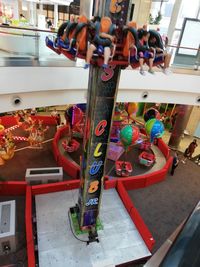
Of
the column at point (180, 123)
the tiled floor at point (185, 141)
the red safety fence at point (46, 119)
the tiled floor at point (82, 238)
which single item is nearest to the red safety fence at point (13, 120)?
the red safety fence at point (46, 119)

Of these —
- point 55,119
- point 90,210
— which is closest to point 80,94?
point 90,210

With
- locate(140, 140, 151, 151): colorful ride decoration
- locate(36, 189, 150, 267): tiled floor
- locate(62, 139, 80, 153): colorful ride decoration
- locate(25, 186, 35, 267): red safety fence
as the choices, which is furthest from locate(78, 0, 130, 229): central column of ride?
locate(140, 140, 151, 151): colorful ride decoration

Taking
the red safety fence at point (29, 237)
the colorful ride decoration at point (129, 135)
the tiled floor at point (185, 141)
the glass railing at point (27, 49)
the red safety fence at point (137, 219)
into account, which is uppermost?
the glass railing at point (27, 49)

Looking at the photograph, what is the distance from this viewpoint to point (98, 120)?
4.68 metres

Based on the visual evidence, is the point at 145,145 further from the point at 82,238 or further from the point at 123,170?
the point at 82,238

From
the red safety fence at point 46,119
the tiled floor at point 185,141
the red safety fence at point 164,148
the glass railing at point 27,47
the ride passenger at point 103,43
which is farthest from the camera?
the tiled floor at point 185,141

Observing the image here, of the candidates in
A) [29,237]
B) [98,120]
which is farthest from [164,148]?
[29,237]

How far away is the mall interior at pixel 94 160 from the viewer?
368cm

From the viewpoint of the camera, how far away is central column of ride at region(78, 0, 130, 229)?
145 inches

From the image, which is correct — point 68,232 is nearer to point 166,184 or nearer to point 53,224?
point 53,224

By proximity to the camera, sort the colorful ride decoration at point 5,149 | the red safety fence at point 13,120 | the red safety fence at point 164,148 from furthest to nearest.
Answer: the red safety fence at point 13,120
the red safety fence at point 164,148
the colorful ride decoration at point 5,149

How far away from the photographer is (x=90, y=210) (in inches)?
232

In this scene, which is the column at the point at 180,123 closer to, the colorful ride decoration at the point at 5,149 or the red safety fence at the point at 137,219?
the red safety fence at the point at 137,219

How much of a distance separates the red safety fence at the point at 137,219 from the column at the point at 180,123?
5.59 meters
